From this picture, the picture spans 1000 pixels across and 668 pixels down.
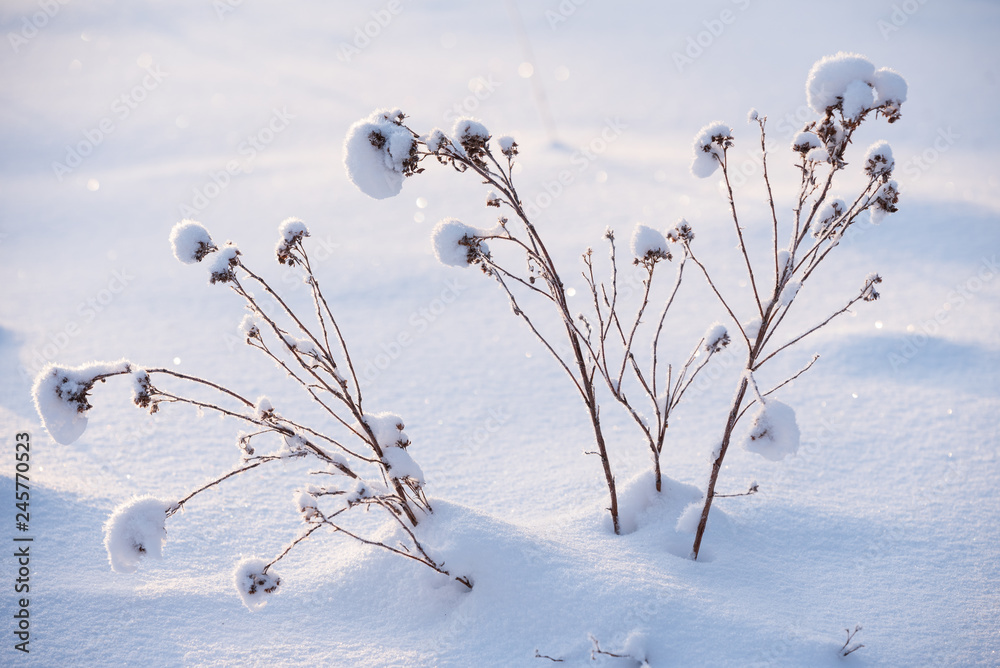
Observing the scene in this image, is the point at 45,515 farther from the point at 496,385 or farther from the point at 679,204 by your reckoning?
the point at 679,204

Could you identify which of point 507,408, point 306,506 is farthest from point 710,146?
point 507,408

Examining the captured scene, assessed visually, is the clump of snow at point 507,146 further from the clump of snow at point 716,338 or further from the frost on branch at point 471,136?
the clump of snow at point 716,338

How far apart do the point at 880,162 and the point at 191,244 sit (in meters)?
1.76

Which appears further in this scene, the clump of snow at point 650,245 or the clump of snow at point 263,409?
the clump of snow at point 650,245

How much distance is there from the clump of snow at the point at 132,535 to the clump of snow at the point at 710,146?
65.7 inches

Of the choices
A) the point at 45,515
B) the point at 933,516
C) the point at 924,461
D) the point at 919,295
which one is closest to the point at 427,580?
the point at 45,515

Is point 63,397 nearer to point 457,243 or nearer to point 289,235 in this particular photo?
point 289,235

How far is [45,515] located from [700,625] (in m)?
2.42

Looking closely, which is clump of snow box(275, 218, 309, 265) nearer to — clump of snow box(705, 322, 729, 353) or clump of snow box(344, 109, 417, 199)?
clump of snow box(344, 109, 417, 199)

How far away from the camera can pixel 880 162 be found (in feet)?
5.11

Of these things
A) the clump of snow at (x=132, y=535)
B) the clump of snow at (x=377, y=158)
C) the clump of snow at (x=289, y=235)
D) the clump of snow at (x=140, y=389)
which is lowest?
the clump of snow at (x=132, y=535)

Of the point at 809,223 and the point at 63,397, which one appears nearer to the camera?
the point at 63,397

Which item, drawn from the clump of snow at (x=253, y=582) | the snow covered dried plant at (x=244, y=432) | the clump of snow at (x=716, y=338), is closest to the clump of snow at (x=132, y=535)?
the snow covered dried plant at (x=244, y=432)

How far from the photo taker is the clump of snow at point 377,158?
145cm
